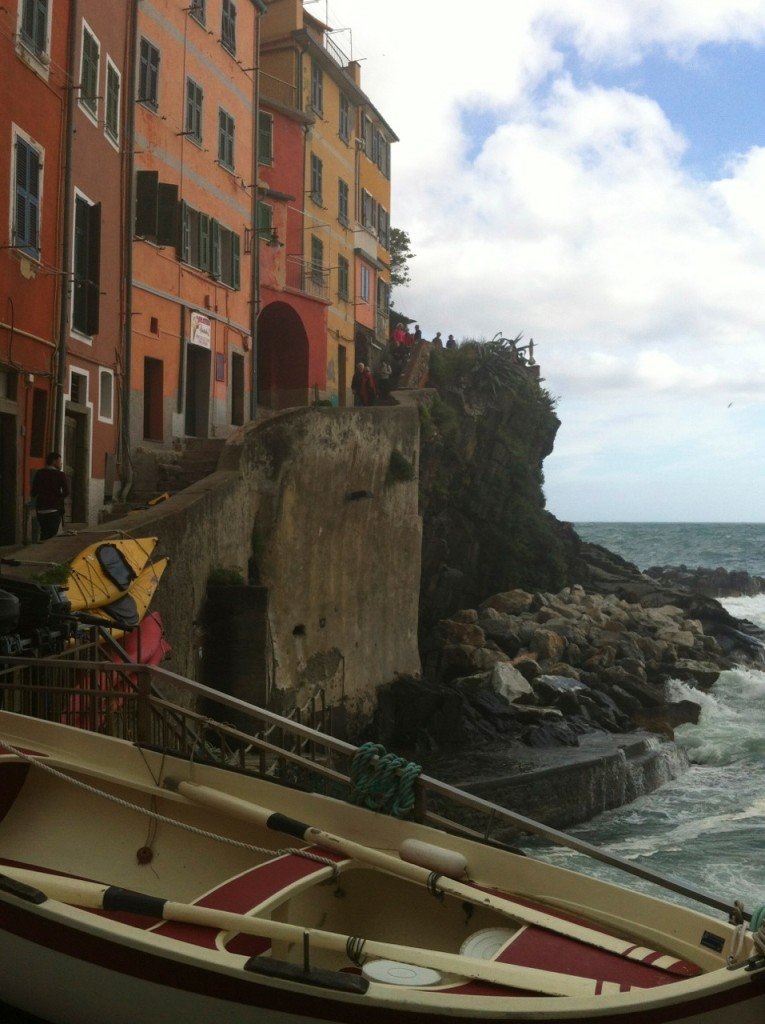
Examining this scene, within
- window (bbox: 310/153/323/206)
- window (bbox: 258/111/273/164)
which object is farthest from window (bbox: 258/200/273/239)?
window (bbox: 310/153/323/206)

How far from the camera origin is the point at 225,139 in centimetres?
2234

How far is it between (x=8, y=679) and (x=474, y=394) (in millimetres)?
25638

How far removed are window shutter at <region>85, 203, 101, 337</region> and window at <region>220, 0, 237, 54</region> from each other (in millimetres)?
8759

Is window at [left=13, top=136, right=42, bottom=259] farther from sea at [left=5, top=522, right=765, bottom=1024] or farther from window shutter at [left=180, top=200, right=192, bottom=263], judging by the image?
sea at [left=5, top=522, right=765, bottom=1024]

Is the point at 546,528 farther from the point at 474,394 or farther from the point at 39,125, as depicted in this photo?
the point at 39,125

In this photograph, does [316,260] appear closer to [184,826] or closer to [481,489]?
[481,489]

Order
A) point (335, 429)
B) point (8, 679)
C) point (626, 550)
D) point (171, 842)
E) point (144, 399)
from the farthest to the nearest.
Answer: point (626, 550) → point (144, 399) → point (335, 429) → point (8, 679) → point (171, 842)

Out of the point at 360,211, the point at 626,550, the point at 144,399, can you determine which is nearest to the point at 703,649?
the point at 360,211

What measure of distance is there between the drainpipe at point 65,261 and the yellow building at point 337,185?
46.3ft

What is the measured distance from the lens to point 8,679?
795 cm

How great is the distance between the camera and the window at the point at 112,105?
16.8m

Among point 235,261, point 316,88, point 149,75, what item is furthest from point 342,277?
point 149,75

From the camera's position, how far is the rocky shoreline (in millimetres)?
16578

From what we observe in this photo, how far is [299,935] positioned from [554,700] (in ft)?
56.3
